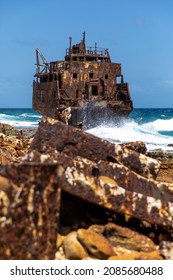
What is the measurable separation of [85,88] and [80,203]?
29066 millimetres

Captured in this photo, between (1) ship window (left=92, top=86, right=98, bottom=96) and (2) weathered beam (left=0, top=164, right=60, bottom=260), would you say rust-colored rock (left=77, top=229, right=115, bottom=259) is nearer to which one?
(2) weathered beam (left=0, top=164, right=60, bottom=260)

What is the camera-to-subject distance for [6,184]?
268 centimetres

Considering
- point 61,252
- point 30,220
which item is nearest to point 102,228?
point 61,252

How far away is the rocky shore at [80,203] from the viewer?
2.66 metres

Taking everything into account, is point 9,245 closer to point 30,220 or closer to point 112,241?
point 30,220

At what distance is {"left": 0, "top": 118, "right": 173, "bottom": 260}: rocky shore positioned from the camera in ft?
8.73

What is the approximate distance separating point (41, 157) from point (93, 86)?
29.3 meters

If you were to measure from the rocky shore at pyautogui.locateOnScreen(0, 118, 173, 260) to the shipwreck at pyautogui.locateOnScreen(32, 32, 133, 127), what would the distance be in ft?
85.1

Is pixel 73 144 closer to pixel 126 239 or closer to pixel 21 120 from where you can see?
pixel 126 239

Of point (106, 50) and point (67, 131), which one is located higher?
point (106, 50)

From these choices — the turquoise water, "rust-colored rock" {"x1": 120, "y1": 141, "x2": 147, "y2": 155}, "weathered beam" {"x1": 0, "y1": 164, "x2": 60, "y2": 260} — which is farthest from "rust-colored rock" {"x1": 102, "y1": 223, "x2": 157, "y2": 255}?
the turquoise water

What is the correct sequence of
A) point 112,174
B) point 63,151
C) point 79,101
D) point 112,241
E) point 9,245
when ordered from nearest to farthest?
1. point 9,245
2. point 112,241
3. point 112,174
4. point 63,151
5. point 79,101

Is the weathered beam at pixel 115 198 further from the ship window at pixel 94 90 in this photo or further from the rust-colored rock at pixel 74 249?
the ship window at pixel 94 90

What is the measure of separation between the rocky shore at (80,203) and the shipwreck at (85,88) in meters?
25.9
